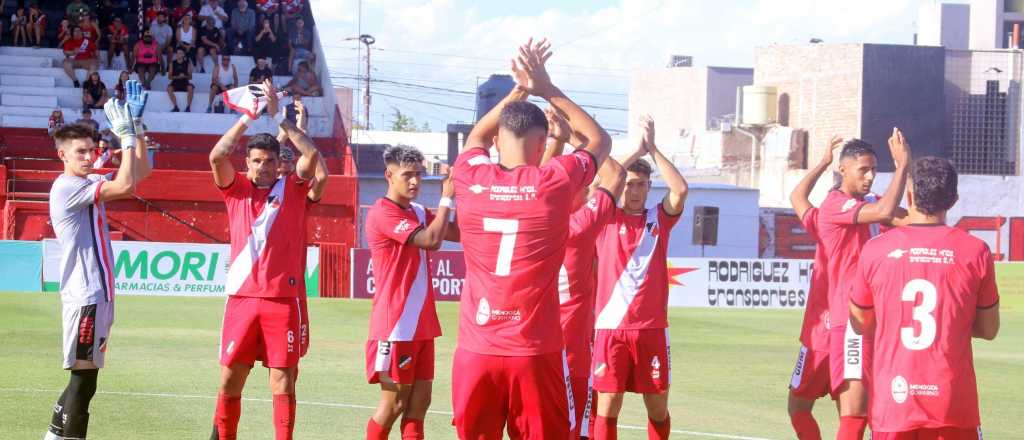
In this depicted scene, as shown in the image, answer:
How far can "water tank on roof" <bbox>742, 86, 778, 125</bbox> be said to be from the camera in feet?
177

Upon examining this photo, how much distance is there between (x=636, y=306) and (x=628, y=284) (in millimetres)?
183

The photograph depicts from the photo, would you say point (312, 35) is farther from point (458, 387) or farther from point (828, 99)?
point (458, 387)

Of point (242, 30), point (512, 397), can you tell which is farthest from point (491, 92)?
point (512, 397)

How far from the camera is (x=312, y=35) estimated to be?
3578cm

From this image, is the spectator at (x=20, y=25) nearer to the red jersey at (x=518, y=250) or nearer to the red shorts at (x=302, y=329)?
the red shorts at (x=302, y=329)

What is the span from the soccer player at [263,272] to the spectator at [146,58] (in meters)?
24.4

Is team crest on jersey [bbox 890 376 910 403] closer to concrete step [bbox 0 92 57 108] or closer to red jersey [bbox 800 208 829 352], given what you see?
red jersey [bbox 800 208 829 352]

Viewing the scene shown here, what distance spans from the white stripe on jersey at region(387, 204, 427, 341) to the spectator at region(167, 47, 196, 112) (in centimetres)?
2468

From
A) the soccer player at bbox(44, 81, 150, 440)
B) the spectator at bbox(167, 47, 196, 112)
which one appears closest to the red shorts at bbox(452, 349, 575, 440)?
the soccer player at bbox(44, 81, 150, 440)

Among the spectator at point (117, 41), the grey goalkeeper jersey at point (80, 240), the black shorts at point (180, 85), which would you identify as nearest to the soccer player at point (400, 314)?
the grey goalkeeper jersey at point (80, 240)

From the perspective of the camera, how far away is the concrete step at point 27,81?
32531mm

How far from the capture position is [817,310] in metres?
9.02

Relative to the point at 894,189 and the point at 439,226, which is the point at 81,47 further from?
the point at 894,189

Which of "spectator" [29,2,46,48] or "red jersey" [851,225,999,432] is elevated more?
"spectator" [29,2,46,48]
